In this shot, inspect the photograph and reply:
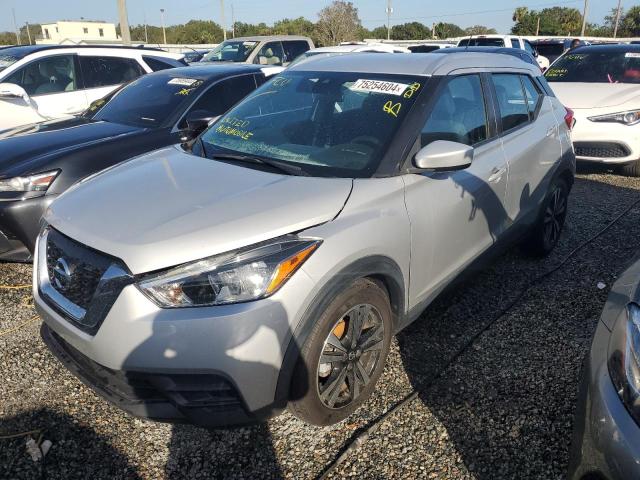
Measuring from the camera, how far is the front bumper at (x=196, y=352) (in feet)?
6.53

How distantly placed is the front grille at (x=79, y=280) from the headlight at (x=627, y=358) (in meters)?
1.77

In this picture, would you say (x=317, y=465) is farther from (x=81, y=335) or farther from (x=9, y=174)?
(x=9, y=174)

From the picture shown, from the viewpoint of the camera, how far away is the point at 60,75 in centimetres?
705

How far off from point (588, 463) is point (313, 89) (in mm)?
2553

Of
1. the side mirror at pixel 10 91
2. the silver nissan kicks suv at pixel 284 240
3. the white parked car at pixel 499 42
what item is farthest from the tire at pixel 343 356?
the white parked car at pixel 499 42

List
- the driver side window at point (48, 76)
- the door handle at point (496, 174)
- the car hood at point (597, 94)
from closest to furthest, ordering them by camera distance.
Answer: the door handle at point (496, 174)
the driver side window at point (48, 76)
the car hood at point (597, 94)

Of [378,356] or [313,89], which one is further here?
[313,89]

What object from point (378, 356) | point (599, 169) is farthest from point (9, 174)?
point (599, 169)

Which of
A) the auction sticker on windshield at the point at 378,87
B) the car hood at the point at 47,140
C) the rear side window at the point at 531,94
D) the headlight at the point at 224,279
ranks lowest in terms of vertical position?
the headlight at the point at 224,279

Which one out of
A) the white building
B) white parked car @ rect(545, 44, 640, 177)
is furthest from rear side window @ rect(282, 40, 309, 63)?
the white building

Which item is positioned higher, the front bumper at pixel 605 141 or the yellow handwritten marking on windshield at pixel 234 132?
the yellow handwritten marking on windshield at pixel 234 132

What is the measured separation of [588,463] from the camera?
5.41 feet

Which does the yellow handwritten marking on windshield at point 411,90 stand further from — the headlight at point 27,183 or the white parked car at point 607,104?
the white parked car at point 607,104

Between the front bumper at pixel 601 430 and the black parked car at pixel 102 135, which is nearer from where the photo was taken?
the front bumper at pixel 601 430
